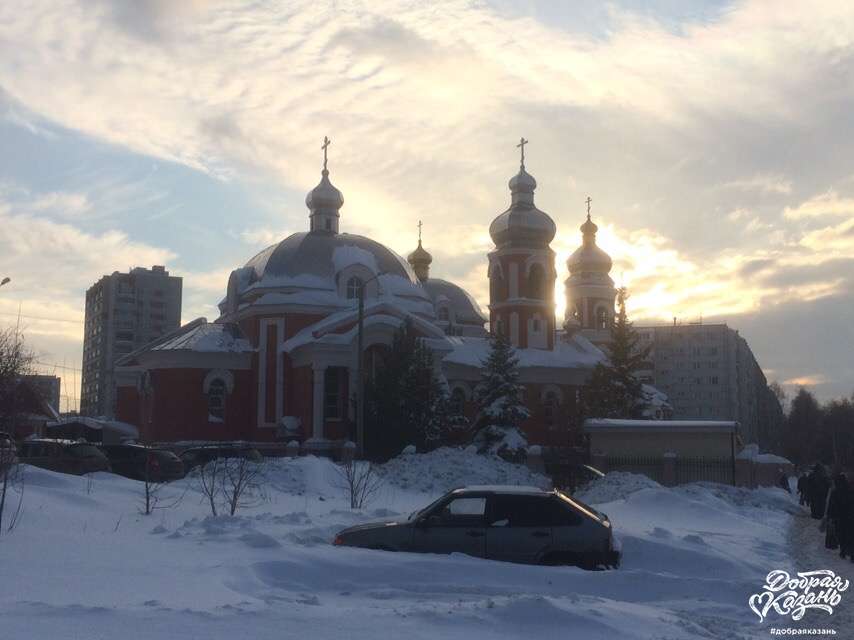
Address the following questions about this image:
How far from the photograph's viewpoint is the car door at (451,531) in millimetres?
12555

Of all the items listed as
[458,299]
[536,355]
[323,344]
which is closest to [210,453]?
[323,344]

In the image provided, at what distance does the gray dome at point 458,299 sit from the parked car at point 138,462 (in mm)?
34217

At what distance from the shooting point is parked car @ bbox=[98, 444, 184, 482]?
2572 centimetres

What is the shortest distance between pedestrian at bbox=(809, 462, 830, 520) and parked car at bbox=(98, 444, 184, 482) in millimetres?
16533

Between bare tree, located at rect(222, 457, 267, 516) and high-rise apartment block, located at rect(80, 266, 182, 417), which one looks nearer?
bare tree, located at rect(222, 457, 267, 516)

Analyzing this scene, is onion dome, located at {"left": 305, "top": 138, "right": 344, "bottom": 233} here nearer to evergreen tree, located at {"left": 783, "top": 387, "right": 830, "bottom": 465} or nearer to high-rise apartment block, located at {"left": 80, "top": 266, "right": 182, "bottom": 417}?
evergreen tree, located at {"left": 783, "top": 387, "right": 830, "bottom": 465}

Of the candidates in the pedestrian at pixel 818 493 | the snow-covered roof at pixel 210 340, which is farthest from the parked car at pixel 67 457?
the pedestrian at pixel 818 493

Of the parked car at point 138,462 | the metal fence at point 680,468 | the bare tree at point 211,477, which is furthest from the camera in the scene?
the metal fence at point 680,468

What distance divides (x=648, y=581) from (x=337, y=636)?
498cm

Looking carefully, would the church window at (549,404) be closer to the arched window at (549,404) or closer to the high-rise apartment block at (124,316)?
the arched window at (549,404)

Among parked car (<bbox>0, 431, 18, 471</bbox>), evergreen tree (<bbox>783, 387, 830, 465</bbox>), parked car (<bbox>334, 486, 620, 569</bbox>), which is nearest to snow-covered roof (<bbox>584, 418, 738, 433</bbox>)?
parked car (<bbox>334, 486, 620, 569</bbox>)

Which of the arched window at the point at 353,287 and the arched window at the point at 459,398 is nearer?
the arched window at the point at 459,398

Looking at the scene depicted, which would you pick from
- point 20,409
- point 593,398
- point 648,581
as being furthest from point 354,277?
point 648,581

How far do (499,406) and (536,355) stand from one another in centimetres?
1011
